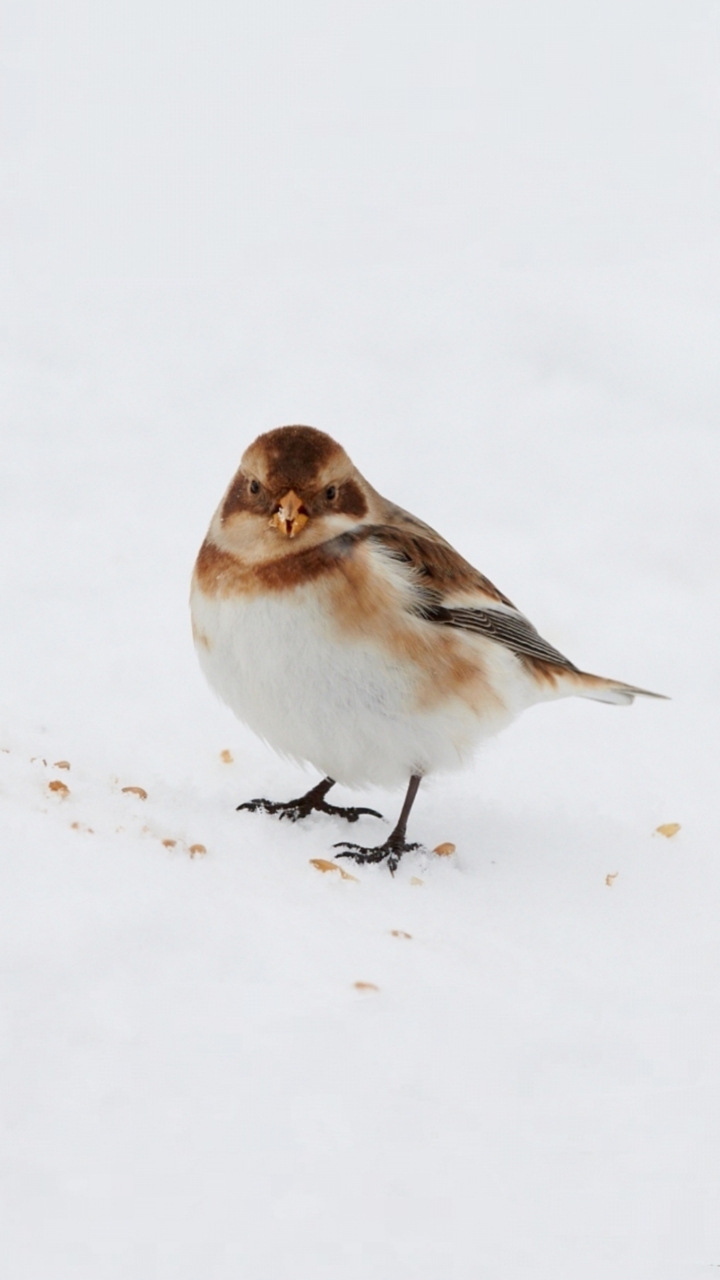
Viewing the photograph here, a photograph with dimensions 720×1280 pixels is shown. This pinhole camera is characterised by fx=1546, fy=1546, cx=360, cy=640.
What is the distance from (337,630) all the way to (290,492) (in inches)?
16.6

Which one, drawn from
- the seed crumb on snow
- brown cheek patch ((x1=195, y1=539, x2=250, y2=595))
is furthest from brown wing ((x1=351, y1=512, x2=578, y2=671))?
the seed crumb on snow

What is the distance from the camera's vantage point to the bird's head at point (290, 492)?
4.45 metres

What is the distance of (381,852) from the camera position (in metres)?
4.73

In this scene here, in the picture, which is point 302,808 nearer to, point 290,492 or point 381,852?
point 381,852

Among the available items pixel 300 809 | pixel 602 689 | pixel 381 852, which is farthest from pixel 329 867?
pixel 602 689

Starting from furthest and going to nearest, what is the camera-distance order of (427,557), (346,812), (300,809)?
1. (346,812)
2. (300,809)
3. (427,557)

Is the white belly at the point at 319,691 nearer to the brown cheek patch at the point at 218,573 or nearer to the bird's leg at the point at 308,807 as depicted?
the brown cheek patch at the point at 218,573

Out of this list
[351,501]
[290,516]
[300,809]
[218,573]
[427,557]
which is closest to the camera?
[290,516]

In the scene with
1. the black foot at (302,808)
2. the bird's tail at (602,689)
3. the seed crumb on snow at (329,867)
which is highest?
the bird's tail at (602,689)

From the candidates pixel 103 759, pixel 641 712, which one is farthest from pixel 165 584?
pixel 641 712

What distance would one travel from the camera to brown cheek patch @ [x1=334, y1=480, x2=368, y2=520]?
464cm

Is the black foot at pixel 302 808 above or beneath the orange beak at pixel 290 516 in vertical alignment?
beneath

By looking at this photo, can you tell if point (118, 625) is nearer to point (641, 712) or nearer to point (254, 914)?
point (641, 712)

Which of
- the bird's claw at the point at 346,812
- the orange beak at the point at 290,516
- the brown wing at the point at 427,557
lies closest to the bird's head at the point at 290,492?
the orange beak at the point at 290,516
